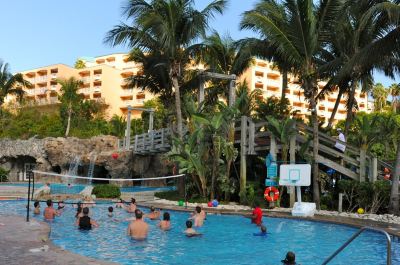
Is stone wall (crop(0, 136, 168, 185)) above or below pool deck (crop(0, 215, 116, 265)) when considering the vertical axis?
above

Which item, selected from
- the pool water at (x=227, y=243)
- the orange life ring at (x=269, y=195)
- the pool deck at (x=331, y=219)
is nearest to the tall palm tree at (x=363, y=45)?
the orange life ring at (x=269, y=195)

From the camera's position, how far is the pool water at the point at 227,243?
414 inches

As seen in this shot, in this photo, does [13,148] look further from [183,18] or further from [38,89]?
[38,89]

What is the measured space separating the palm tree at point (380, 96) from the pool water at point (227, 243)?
226 feet

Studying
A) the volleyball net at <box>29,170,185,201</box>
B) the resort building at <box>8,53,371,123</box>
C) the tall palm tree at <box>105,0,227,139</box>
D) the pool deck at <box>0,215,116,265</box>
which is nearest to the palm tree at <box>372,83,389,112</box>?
the resort building at <box>8,53,371,123</box>

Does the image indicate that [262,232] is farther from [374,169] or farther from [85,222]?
[374,169]

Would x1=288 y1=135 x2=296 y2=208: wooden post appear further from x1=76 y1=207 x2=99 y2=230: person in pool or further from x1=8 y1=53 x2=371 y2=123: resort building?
x1=8 y1=53 x2=371 y2=123: resort building

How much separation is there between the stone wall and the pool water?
69.8ft

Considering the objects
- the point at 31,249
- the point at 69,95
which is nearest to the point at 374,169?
the point at 31,249

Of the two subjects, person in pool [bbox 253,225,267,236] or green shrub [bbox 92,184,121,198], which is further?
green shrub [bbox 92,184,121,198]

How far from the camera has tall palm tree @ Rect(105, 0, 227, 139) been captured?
2219 centimetres

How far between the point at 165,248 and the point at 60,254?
13.7 ft

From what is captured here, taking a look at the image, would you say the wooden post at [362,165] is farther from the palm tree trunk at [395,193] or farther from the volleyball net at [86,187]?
the volleyball net at [86,187]

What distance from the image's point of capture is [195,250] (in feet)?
38.1
